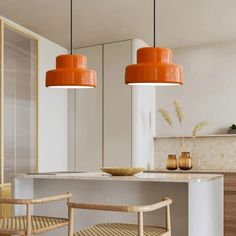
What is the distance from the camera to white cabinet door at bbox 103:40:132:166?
5277mm

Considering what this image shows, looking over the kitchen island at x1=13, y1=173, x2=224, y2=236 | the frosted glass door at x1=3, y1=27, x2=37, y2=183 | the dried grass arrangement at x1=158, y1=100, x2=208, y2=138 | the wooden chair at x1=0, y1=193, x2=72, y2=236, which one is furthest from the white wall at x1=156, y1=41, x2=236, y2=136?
the wooden chair at x1=0, y1=193, x2=72, y2=236

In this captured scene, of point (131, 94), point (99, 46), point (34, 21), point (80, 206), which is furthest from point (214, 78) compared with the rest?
point (80, 206)

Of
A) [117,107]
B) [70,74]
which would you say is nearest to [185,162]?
[117,107]

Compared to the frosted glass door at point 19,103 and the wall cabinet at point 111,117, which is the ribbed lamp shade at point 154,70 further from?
the wall cabinet at point 111,117

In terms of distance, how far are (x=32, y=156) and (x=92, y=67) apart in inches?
55.9

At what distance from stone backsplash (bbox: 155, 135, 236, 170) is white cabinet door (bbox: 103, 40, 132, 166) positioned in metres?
0.65

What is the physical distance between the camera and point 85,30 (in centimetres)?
493

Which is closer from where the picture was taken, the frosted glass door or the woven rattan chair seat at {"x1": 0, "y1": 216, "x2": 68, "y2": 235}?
the woven rattan chair seat at {"x1": 0, "y1": 216, "x2": 68, "y2": 235}

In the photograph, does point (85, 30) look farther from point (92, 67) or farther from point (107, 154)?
point (107, 154)

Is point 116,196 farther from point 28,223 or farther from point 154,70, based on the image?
point 154,70

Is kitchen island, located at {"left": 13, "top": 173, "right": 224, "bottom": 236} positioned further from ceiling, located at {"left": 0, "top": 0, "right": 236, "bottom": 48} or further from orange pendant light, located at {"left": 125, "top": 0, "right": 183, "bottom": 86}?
ceiling, located at {"left": 0, "top": 0, "right": 236, "bottom": 48}

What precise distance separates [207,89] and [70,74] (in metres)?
2.91

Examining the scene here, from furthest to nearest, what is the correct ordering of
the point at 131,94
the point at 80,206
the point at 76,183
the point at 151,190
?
the point at 131,94 < the point at 76,183 < the point at 151,190 < the point at 80,206

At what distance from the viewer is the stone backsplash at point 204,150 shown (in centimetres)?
533
